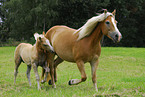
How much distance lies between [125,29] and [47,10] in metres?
16.0

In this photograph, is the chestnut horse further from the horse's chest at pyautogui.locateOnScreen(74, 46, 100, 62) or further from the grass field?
the grass field

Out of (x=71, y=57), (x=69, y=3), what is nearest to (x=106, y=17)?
(x=71, y=57)

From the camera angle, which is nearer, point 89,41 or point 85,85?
point 89,41

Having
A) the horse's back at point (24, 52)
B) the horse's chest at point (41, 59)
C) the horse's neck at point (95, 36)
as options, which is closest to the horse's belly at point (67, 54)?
the horse's chest at point (41, 59)

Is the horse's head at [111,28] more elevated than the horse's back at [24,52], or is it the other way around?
the horse's head at [111,28]

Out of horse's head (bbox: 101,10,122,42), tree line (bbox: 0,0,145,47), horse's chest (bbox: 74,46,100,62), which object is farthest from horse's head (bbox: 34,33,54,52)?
tree line (bbox: 0,0,145,47)

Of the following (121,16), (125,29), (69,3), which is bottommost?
(125,29)

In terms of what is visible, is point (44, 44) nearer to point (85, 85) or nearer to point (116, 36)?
point (85, 85)

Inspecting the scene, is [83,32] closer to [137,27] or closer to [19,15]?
[19,15]

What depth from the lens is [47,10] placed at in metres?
35.2

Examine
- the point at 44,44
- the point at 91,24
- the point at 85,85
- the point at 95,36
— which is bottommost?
the point at 85,85

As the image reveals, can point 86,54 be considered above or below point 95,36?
below

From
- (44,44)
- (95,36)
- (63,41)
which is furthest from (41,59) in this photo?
(95,36)

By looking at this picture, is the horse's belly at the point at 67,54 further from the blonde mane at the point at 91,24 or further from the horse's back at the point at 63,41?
the blonde mane at the point at 91,24
